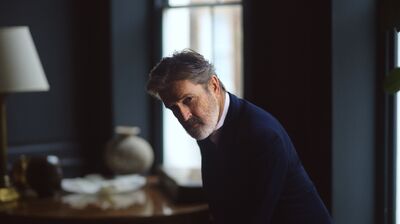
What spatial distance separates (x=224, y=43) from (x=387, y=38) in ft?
3.02

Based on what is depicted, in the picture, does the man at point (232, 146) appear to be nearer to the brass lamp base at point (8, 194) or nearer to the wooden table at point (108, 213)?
the wooden table at point (108, 213)

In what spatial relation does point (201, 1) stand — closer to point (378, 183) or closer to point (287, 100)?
point (287, 100)

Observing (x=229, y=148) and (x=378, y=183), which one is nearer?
(x=229, y=148)

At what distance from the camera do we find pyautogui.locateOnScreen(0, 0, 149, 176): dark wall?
301cm

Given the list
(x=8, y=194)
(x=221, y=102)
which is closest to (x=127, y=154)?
(x=8, y=194)

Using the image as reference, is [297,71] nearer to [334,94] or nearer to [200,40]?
[334,94]

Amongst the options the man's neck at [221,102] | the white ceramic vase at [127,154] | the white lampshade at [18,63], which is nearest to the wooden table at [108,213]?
the white ceramic vase at [127,154]

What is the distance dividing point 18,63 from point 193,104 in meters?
1.37

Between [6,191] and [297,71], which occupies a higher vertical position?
[297,71]

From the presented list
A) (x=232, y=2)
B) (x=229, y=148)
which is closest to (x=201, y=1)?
(x=232, y=2)

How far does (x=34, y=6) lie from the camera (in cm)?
298

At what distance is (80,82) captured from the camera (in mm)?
3107

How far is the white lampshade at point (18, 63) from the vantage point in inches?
94.8

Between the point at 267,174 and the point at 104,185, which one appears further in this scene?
the point at 104,185
